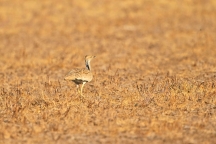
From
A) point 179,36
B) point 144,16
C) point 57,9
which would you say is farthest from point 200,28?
point 57,9

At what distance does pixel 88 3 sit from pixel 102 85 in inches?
635

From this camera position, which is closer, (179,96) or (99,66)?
(179,96)

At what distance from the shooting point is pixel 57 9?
89.7 ft

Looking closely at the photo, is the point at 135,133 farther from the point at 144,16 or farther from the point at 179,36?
the point at 144,16

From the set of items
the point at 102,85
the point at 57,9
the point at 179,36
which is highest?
the point at 57,9

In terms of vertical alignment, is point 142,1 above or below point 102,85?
above

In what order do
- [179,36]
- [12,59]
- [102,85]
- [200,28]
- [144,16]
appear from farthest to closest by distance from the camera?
[144,16] < [200,28] < [179,36] < [12,59] < [102,85]

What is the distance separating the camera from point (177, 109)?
33.1 feet

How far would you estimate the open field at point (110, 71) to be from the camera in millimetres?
8828

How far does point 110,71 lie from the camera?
1475 cm

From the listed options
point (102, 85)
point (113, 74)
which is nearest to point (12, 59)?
point (113, 74)

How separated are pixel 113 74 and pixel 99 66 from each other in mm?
1542

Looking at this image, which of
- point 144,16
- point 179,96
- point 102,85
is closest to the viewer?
point 179,96

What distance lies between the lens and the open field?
29.0 feet
